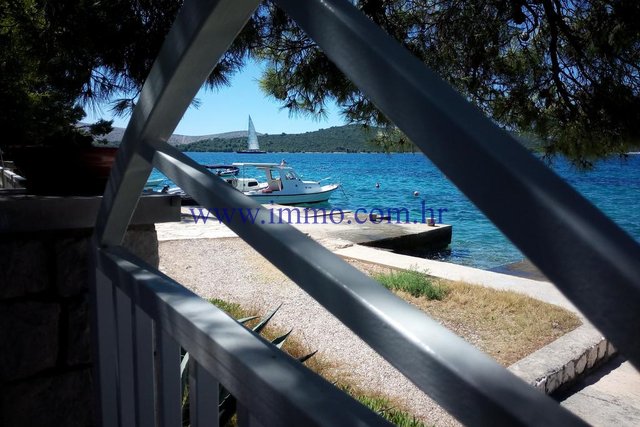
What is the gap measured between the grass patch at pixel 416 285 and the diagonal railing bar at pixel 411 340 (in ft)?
15.0

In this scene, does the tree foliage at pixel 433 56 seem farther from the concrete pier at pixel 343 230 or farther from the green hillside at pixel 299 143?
the green hillside at pixel 299 143

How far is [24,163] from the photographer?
168cm

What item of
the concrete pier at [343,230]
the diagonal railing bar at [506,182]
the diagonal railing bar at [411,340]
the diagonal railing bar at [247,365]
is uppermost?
the diagonal railing bar at [506,182]

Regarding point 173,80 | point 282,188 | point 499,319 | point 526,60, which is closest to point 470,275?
point 499,319

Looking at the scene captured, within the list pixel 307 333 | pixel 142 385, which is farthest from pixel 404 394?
pixel 142 385

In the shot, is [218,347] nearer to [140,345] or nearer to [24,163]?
[140,345]

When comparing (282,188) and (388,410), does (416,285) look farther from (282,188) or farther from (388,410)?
(282,188)

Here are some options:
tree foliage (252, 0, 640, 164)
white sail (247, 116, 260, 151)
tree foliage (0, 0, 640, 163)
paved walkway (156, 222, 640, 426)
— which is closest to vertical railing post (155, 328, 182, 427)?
paved walkway (156, 222, 640, 426)

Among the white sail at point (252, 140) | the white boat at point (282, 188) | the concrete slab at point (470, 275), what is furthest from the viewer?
the white sail at point (252, 140)

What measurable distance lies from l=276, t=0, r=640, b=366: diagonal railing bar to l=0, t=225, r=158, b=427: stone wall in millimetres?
1189

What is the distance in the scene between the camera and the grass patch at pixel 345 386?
9.13ft

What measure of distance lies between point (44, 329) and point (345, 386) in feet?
7.30

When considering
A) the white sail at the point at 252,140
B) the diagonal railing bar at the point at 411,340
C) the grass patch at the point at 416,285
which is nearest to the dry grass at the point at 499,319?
the grass patch at the point at 416,285

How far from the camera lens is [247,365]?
630 mm
